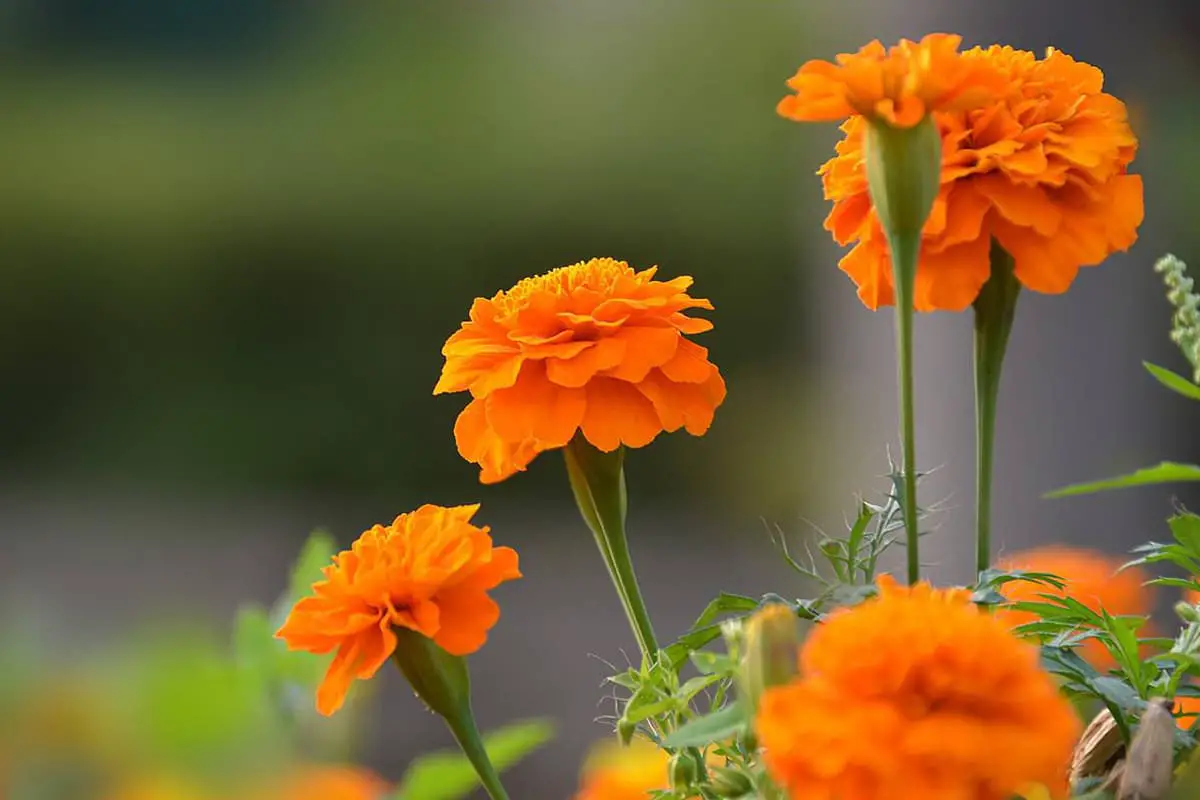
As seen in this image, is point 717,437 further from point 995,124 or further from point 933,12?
point 995,124

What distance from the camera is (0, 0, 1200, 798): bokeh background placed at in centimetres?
312

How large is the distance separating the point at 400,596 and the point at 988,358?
0.14m

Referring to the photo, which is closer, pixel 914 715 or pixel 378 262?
pixel 914 715

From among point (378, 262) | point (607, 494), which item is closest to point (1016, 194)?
point (607, 494)

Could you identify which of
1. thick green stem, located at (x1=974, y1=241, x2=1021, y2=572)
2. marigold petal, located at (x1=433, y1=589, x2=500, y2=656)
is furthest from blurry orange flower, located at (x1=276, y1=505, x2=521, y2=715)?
thick green stem, located at (x1=974, y1=241, x2=1021, y2=572)

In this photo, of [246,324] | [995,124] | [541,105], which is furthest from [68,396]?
[995,124]

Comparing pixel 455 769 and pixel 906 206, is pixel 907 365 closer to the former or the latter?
pixel 906 206

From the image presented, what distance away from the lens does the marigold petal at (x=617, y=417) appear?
318 mm

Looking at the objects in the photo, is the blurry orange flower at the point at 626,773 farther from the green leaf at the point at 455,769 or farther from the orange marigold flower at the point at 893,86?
the orange marigold flower at the point at 893,86

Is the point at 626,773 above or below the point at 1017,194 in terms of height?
below

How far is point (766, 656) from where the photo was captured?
0.78 ft

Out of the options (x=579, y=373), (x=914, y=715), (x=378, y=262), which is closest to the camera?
(x=914, y=715)

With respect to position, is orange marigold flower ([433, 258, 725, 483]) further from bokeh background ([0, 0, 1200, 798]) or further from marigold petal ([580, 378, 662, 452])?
bokeh background ([0, 0, 1200, 798])

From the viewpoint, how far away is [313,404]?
3242 millimetres
